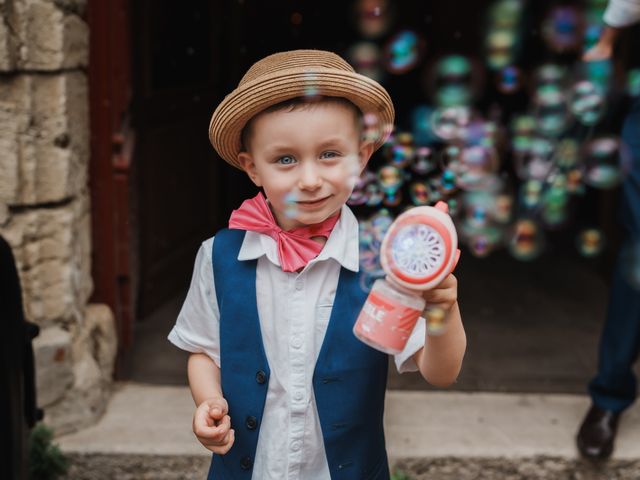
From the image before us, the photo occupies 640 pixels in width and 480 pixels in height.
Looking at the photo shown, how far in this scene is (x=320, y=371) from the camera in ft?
5.59

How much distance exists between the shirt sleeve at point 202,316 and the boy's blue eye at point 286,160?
30 cm

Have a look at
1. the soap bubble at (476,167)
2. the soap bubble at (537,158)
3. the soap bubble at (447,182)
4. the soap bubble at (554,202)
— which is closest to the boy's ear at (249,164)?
the soap bubble at (447,182)

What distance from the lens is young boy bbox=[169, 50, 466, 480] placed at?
1.61 m

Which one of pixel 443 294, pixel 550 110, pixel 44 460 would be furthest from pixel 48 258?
pixel 443 294

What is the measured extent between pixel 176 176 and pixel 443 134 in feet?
7.92

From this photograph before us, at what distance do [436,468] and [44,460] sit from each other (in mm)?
1417

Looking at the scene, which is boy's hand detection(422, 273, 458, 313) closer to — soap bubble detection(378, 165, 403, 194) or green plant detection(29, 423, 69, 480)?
soap bubble detection(378, 165, 403, 194)

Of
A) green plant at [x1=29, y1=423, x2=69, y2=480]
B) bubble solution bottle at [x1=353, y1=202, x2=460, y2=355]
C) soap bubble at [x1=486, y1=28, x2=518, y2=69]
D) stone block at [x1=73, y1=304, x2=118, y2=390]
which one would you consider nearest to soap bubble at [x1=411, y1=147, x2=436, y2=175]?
soap bubble at [x1=486, y1=28, x2=518, y2=69]

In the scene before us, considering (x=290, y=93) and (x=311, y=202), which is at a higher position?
(x=290, y=93)

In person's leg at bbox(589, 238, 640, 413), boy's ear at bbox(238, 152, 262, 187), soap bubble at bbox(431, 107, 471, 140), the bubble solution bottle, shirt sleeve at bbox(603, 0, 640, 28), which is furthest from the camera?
person's leg at bbox(589, 238, 640, 413)

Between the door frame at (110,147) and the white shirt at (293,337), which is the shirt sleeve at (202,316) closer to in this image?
the white shirt at (293,337)

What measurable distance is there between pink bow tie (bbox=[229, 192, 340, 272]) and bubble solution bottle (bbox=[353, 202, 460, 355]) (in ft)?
1.10

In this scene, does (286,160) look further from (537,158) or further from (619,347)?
(619,347)

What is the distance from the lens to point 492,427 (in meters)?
3.23
